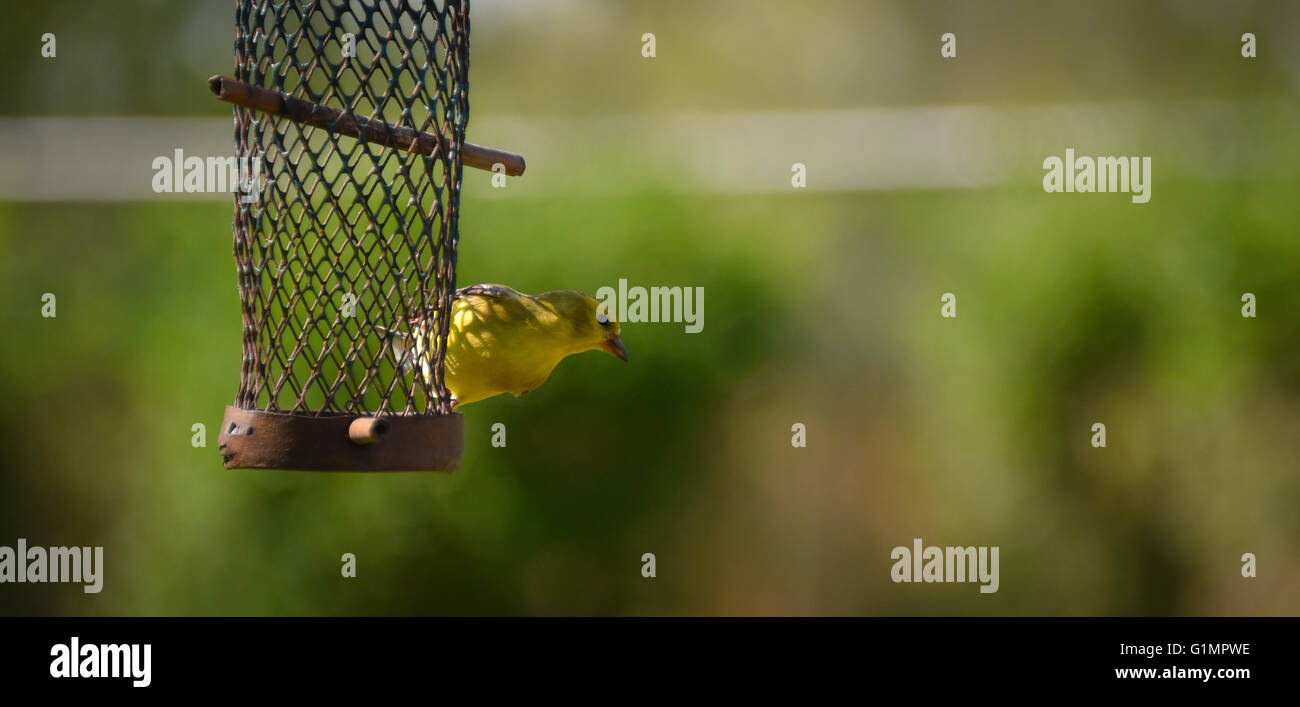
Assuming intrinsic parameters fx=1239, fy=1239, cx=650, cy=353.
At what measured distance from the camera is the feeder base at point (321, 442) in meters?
2.39

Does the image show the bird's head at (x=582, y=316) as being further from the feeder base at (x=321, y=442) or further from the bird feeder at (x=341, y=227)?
the feeder base at (x=321, y=442)

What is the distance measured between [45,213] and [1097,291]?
201 inches

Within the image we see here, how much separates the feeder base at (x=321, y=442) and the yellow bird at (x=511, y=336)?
1.47 ft

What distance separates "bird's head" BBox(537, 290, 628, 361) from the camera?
2.92 m

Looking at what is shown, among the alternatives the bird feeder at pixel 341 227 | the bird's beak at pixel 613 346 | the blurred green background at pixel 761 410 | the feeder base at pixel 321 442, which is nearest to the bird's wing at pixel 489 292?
the bird feeder at pixel 341 227

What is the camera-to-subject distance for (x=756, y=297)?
5602 mm

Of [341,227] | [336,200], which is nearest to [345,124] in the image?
[336,200]

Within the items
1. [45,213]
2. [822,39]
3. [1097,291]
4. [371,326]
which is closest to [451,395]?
Result: [371,326]

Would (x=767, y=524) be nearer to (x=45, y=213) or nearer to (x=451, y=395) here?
(x=451, y=395)

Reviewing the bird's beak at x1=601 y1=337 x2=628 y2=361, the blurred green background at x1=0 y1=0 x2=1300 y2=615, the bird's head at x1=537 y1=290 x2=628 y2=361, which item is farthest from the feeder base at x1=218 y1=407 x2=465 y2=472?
the blurred green background at x1=0 y1=0 x2=1300 y2=615

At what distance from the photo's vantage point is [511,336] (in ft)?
9.69

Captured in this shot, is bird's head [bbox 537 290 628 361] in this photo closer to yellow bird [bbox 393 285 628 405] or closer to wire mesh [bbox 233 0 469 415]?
yellow bird [bbox 393 285 628 405]

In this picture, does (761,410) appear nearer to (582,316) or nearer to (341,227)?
(582,316)

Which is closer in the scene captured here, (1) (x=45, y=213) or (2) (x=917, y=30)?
(1) (x=45, y=213)
